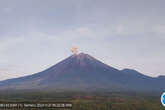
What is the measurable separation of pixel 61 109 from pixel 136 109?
70.7 m

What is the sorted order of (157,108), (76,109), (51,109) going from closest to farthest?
(51,109)
(76,109)
(157,108)

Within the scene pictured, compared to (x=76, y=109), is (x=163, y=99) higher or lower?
higher

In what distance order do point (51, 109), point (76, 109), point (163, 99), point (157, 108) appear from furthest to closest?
1. point (157, 108)
2. point (76, 109)
3. point (51, 109)
4. point (163, 99)

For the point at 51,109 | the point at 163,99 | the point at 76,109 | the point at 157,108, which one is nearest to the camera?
the point at 163,99

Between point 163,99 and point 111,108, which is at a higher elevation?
point 163,99

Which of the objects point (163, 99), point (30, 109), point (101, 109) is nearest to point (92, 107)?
point (101, 109)

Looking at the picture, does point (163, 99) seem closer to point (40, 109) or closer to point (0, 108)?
point (40, 109)

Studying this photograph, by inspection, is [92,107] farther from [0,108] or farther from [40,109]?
[0,108]

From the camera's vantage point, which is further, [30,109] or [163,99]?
[30,109]

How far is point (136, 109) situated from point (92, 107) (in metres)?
41.0

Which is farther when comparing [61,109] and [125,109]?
[125,109]

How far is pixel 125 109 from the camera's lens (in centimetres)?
19700

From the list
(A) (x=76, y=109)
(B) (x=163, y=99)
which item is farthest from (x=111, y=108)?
(B) (x=163, y=99)

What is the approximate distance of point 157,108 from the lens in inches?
7854
